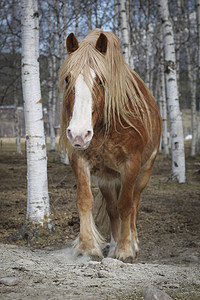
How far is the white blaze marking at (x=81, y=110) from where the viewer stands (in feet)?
9.44

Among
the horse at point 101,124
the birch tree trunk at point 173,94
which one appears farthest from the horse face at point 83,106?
the birch tree trunk at point 173,94

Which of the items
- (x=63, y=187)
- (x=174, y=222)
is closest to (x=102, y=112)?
(x=174, y=222)

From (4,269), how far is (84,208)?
960 millimetres

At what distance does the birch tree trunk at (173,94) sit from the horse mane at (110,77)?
5.51 meters

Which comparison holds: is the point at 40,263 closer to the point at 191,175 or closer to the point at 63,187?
the point at 63,187

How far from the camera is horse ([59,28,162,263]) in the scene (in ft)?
10.3

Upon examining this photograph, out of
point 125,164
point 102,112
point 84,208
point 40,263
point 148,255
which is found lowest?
point 148,255

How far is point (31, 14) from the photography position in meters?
4.87

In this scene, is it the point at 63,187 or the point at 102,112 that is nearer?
the point at 102,112

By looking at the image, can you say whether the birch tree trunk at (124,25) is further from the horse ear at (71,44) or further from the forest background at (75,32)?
the horse ear at (71,44)

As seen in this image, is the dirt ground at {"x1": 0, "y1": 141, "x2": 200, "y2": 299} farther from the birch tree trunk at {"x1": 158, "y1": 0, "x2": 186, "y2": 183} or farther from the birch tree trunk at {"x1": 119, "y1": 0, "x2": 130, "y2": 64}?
the birch tree trunk at {"x1": 119, "y1": 0, "x2": 130, "y2": 64}

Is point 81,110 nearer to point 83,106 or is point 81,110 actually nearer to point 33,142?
point 83,106

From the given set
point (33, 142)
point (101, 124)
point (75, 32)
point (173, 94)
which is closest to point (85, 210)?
point (101, 124)

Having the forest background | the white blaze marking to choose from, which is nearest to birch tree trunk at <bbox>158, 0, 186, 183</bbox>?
the forest background
